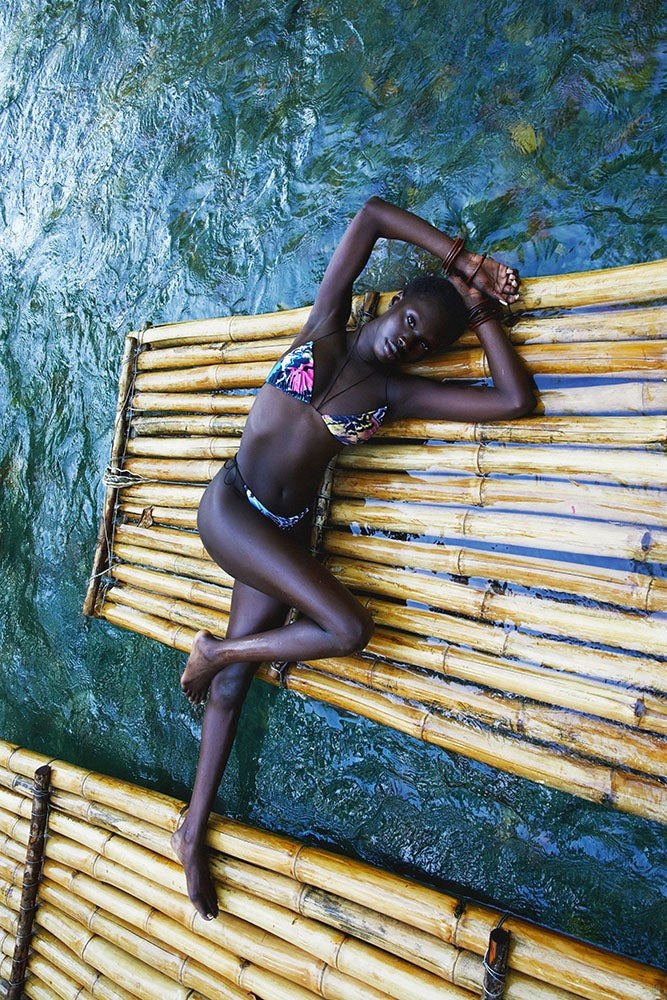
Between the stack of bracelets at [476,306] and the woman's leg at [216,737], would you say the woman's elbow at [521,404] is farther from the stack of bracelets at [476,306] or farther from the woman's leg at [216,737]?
the woman's leg at [216,737]

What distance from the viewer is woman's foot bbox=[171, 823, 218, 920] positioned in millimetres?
1983

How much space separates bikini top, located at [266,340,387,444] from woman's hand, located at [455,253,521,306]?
336 mm

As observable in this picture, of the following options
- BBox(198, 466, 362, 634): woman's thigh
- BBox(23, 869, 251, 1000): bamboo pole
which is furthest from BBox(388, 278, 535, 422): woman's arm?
BBox(23, 869, 251, 1000): bamboo pole

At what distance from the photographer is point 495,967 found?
5.14 ft

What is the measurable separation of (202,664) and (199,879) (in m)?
0.57

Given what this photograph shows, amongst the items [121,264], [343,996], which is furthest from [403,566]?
[121,264]

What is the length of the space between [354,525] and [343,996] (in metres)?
1.15

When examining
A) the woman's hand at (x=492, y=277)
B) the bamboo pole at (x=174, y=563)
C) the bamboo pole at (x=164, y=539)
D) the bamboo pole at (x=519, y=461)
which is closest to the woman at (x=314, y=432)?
the woman's hand at (x=492, y=277)

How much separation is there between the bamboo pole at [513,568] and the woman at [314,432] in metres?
0.19

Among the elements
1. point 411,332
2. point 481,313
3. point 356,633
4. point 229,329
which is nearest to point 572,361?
point 481,313

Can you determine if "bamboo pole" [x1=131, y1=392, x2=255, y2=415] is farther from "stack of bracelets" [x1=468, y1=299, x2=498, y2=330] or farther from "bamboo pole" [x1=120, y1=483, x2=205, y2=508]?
"stack of bracelets" [x1=468, y1=299, x2=498, y2=330]

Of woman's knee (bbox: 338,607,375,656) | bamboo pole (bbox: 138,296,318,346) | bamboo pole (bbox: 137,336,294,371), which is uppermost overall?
bamboo pole (bbox: 138,296,318,346)

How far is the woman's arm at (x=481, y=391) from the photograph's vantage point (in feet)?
5.67

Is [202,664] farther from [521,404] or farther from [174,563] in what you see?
[521,404]
